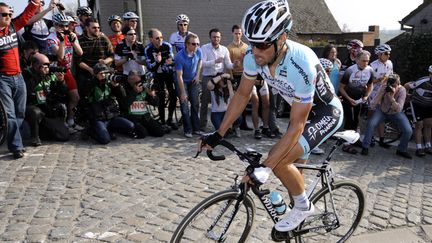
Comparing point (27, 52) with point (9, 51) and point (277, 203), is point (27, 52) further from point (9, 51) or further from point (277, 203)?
point (277, 203)

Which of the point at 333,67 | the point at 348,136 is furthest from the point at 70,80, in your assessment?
the point at 348,136

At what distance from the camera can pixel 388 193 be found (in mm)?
5125

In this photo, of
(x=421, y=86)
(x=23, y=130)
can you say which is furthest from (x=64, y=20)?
(x=421, y=86)

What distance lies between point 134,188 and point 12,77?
99.9 inches

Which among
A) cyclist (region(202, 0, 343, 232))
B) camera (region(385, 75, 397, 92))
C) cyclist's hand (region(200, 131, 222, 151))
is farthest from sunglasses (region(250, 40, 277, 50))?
camera (region(385, 75, 397, 92))

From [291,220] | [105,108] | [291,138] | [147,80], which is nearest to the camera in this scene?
[291,138]

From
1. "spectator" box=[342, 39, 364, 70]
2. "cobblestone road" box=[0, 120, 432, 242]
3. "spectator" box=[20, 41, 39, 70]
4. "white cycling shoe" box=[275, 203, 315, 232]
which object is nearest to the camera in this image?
"white cycling shoe" box=[275, 203, 315, 232]

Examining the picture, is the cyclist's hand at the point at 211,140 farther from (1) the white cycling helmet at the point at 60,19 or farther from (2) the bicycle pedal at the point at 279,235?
(1) the white cycling helmet at the point at 60,19

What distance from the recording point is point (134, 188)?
15.6ft

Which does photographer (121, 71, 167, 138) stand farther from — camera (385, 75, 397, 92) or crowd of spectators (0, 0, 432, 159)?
camera (385, 75, 397, 92)

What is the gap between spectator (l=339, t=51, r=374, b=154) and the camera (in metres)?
7.14

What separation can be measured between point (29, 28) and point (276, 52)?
5.50 meters

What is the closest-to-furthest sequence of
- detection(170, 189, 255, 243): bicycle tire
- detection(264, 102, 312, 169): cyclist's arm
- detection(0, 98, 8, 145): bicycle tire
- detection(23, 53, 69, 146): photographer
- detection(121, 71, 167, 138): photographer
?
detection(264, 102, 312, 169): cyclist's arm < detection(170, 189, 255, 243): bicycle tire < detection(0, 98, 8, 145): bicycle tire < detection(23, 53, 69, 146): photographer < detection(121, 71, 167, 138): photographer

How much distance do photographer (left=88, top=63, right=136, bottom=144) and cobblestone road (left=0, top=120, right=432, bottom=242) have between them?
224 mm
